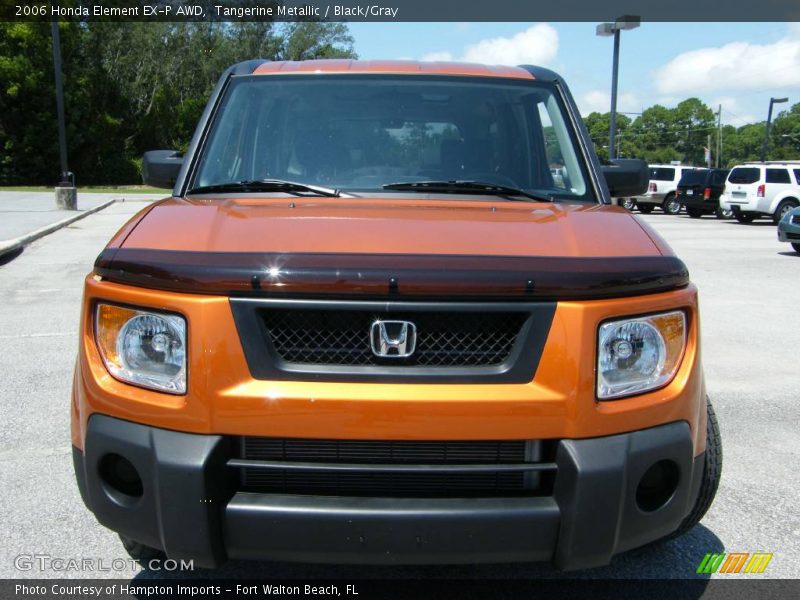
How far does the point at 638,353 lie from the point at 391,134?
160 centimetres

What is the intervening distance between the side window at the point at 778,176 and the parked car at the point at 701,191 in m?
2.64

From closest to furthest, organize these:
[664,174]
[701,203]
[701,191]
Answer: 1. [701,191]
2. [701,203]
3. [664,174]

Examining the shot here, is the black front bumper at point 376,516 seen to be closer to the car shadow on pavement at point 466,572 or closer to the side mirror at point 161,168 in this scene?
the car shadow on pavement at point 466,572

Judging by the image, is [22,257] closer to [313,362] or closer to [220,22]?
[313,362]

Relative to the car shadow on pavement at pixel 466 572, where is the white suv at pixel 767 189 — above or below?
above

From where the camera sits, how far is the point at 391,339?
2166 millimetres

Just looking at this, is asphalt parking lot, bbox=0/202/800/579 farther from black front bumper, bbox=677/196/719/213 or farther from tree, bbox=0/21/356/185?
tree, bbox=0/21/356/185

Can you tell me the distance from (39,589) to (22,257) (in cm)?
1116

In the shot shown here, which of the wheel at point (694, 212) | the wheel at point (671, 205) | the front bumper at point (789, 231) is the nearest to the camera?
the front bumper at point (789, 231)

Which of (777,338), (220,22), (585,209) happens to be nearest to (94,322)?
(585,209)

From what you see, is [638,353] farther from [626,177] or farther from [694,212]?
[694,212]

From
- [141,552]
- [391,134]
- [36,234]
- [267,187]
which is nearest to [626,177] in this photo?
[391,134]

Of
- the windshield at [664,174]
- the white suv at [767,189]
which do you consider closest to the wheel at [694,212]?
the windshield at [664,174]

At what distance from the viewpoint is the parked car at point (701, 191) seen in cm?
2584
